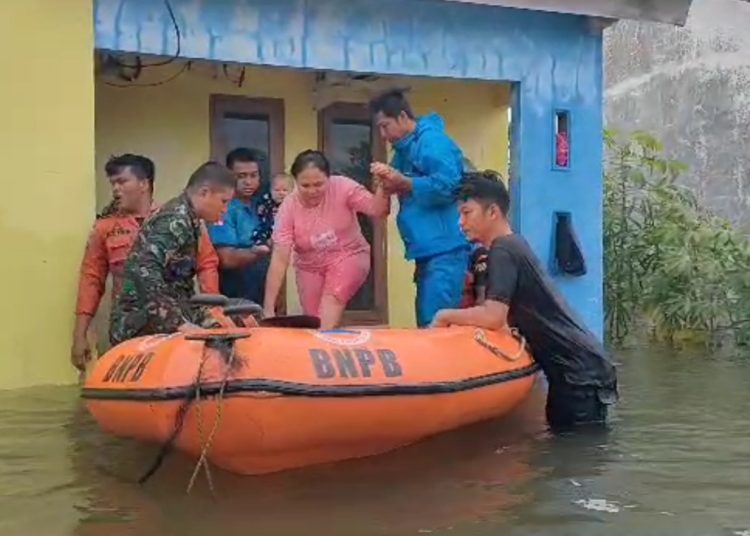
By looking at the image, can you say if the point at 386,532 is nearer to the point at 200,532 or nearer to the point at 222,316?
the point at 200,532

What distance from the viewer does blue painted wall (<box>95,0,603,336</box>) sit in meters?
Result: 8.24

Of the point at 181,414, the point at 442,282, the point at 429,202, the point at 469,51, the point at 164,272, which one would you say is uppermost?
the point at 469,51

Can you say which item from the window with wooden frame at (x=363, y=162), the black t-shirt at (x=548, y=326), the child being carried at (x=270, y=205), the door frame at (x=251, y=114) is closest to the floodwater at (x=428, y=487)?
the black t-shirt at (x=548, y=326)

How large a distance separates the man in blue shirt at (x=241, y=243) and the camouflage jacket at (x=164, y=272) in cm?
238

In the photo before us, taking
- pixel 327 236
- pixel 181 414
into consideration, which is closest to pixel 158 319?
pixel 181 414

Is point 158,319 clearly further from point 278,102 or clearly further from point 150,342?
point 278,102

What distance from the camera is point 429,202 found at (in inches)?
294

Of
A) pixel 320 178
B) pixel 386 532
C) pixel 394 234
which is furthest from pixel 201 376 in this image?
pixel 394 234

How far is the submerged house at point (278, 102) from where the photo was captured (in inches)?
307

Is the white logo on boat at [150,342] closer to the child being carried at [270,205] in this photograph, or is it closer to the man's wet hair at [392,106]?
the man's wet hair at [392,106]

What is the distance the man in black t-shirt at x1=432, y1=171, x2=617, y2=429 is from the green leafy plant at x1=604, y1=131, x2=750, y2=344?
17.7 ft

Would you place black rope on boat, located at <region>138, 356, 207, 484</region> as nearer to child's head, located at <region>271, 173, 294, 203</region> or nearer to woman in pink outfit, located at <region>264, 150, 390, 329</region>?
woman in pink outfit, located at <region>264, 150, 390, 329</region>

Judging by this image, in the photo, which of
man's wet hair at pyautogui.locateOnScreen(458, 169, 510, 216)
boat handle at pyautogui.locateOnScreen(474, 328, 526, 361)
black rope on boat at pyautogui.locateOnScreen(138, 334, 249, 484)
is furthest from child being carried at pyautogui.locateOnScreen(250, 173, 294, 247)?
black rope on boat at pyautogui.locateOnScreen(138, 334, 249, 484)

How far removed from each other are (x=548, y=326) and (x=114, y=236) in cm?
289
